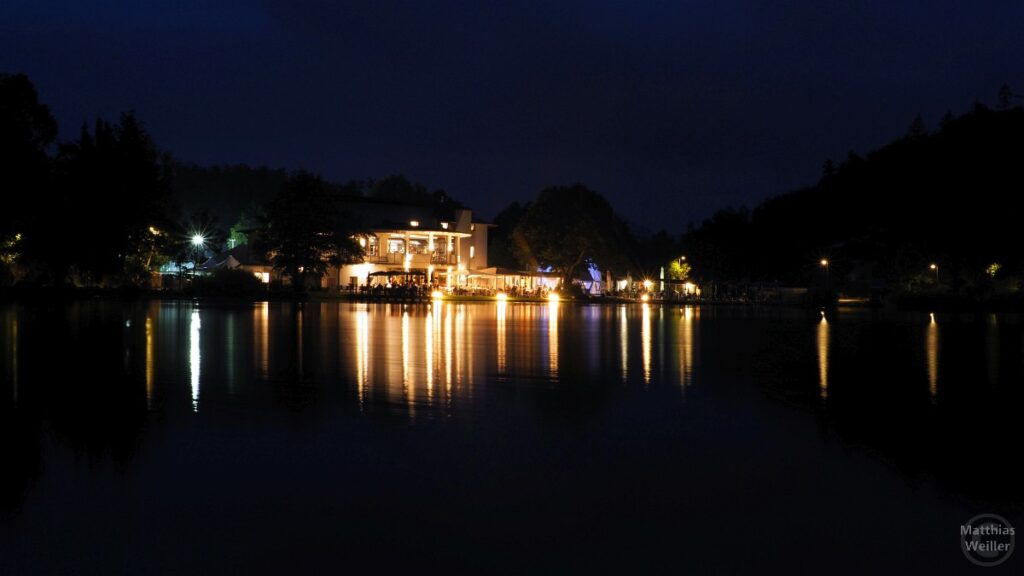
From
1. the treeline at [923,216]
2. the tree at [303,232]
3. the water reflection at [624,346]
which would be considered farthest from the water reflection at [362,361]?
the treeline at [923,216]

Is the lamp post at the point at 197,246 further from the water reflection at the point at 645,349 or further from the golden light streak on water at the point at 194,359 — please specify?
the water reflection at the point at 645,349

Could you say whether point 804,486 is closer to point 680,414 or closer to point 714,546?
point 714,546

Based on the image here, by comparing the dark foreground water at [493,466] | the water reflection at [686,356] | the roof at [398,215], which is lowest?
the dark foreground water at [493,466]

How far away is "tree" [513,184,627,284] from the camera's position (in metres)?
79.6

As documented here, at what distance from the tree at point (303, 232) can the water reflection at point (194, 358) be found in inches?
1258

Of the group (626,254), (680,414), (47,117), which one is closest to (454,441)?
(680,414)

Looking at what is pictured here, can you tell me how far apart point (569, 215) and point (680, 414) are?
232ft

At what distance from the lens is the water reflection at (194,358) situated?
1150cm

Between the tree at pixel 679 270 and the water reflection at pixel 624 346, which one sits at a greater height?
the tree at pixel 679 270

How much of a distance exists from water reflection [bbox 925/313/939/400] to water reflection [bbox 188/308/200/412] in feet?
33.2

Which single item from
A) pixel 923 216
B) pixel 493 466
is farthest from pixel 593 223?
pixel 493 466

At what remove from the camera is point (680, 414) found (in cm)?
1061

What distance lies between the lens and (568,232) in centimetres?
7988

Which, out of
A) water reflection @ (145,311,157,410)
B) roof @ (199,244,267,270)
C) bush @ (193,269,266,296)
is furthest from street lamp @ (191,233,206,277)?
water reflection @ (145,311,157,410)
